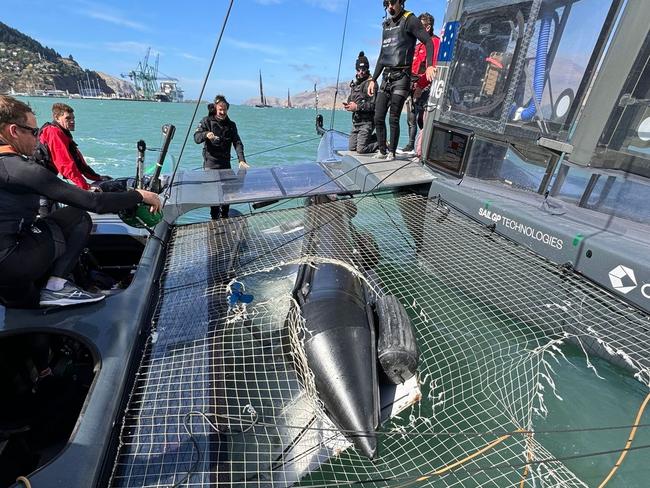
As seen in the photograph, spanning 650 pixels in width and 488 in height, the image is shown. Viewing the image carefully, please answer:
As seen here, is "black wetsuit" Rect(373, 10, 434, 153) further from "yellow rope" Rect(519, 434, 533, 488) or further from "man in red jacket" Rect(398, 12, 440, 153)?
"yellow rope" Rect(519, 434, 533, 488)

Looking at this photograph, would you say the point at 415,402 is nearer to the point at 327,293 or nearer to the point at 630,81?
the point at 327,293

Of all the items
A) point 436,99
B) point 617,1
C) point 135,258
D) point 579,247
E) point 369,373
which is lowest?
point 135,258

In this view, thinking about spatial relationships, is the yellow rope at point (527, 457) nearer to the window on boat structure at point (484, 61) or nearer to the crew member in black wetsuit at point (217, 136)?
the window on boat structure at point (484, 61)

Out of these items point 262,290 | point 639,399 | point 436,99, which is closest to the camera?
point 639,399

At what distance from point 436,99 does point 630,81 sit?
2745 millimetres

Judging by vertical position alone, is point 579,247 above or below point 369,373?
above

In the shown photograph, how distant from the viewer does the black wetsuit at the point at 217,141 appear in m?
6.71

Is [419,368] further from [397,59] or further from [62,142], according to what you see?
[62,142]

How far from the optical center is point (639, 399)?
2.98 metres

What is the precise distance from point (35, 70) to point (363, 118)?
14376 centimetres

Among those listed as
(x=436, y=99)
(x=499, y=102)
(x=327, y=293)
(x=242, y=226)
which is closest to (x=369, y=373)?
(x=327, y=293)

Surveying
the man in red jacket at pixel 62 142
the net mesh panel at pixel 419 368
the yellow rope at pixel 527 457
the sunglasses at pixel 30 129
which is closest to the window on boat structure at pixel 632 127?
the net mesh panel at pixel 419 368

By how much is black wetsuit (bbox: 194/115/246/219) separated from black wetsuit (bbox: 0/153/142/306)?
4.22m

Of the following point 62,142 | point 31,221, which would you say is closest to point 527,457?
point 31,221
